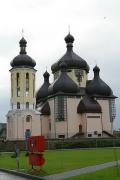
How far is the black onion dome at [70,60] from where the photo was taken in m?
84.0

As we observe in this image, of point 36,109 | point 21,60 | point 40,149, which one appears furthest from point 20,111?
point 40,149

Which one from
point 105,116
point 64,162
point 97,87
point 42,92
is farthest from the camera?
point 42,92

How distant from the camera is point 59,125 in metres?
77.2

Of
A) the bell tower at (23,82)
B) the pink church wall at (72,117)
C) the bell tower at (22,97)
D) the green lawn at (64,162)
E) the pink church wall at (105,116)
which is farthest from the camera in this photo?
the pink church wall at (105,116)

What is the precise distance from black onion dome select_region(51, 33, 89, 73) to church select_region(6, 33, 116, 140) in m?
0.20

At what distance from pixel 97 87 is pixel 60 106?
912 cm

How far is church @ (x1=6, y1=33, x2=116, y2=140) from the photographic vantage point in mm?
77125

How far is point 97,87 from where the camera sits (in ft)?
266

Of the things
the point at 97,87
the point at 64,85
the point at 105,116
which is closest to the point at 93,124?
the point at 105,116

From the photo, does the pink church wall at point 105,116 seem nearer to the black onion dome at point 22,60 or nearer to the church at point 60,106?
the church at point 60,106

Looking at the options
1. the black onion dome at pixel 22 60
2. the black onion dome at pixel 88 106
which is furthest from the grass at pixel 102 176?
the black onion dome at pixel 22 60

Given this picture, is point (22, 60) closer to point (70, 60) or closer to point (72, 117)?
point (70, 60)

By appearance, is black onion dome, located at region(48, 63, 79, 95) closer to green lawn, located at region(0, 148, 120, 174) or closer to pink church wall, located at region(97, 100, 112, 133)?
pink church wall, located at region(97, 100, 112, 133)

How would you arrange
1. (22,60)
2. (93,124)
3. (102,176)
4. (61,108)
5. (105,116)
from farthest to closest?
(105,116) < (22,60) < (93,124) < (61,108) < (102,176)
